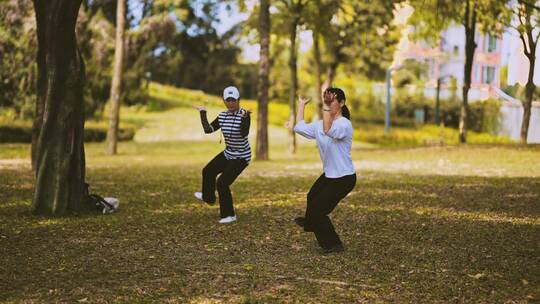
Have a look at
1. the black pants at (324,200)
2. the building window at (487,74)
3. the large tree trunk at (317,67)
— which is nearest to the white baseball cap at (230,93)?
the black pants at (324,200)

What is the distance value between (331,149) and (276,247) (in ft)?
5.71

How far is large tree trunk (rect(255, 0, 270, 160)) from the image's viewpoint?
28234 millimetres

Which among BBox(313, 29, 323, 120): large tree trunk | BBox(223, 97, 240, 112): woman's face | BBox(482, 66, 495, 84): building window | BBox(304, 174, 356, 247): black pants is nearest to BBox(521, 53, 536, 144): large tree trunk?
BBox(313, 29, 323, 120): large tree trunk

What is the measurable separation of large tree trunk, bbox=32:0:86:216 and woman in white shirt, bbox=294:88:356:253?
16.1 ft

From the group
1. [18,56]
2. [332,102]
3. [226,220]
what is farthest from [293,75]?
[332,102]

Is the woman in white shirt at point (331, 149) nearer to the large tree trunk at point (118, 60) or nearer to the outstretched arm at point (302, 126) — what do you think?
the outstretched arm at point (302, 126)

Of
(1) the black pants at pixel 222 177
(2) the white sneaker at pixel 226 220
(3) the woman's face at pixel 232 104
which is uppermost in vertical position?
(3) the woman's face at pixel 232 104

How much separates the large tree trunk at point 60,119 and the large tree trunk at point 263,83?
1610 centimetres

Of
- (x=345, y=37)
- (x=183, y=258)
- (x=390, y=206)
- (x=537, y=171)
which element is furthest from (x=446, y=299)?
(x=345, y=37)

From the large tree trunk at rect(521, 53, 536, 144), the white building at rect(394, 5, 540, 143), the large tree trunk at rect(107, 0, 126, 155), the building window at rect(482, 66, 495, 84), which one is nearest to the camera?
the large tree trunk at rect(107, 0, 126, 155)

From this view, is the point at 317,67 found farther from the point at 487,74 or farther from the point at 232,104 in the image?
the point at 232,104

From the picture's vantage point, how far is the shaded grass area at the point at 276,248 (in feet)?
24.3

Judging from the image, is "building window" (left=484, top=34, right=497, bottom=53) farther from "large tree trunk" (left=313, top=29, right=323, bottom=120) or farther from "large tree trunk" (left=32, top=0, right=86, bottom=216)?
"large tree trunk" (left=32, top=0, right=86, bottom=216)

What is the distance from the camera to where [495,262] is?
8.84 m
